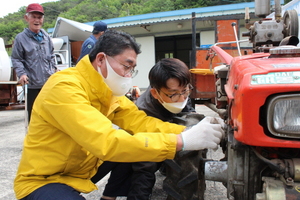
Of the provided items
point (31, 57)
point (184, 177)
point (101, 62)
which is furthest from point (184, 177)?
point (31, 57)

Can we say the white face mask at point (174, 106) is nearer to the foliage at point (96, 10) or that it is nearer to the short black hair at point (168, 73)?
the short black hair at point (168, 73)

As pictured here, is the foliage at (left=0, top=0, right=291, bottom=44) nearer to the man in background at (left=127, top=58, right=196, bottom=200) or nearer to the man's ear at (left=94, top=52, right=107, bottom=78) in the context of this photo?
the man in background at (left=127, top=58, right=196, bottom=200)

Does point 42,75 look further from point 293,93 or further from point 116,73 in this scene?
point 293,93

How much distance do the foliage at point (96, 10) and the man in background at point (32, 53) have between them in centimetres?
2692

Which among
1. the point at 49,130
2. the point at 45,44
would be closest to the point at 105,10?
the point at 45,44

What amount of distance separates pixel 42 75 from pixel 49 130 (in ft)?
7.94

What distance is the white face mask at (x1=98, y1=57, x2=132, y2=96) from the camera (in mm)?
A: 1734

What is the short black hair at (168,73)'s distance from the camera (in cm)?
209

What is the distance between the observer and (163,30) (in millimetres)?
14086

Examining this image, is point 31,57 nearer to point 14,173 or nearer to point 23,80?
point 23,80

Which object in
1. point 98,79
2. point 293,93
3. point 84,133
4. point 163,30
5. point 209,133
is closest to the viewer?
point 293,93

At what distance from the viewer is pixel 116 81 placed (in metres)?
1.77

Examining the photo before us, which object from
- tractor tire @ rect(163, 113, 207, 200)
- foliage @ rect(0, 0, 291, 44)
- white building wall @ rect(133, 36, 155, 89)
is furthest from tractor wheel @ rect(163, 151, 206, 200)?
foliage @ rect(0, 0, 291, 44)

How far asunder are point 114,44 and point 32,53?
239 cm
